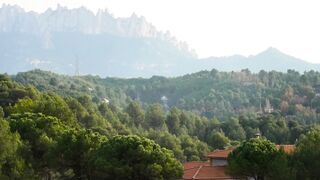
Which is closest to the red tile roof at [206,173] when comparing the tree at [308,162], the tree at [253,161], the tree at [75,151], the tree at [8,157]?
the tree at [253,161]

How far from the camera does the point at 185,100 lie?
14875 centimetres

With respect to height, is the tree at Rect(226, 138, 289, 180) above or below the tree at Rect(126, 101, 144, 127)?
above

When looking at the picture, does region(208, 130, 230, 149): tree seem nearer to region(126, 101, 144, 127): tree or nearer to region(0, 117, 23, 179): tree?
region(126, 101, 144, 127): tree

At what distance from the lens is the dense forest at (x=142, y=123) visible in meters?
33.9

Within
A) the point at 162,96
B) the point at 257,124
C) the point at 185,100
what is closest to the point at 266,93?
the point at 185,100

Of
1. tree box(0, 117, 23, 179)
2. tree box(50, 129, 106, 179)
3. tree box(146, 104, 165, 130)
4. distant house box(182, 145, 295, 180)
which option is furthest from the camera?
tree box(146, 104, 165, 130)

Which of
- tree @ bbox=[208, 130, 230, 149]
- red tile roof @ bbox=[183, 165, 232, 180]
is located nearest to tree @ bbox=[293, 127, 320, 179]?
red tile roof @ bbox=[183, 165, 232, 180]

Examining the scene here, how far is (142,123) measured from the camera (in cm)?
8706

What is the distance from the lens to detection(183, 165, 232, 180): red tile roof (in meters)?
36.8

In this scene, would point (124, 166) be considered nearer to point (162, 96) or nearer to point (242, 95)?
point (242, 95)

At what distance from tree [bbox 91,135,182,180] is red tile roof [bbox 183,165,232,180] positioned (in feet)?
9.86

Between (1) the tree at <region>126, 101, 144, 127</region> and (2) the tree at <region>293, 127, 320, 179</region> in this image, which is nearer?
(2) the tree at <region>293, 127, 320, 179</region>

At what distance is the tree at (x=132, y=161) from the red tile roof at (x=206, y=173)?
3004 mm

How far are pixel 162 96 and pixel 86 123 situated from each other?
4378 inches
